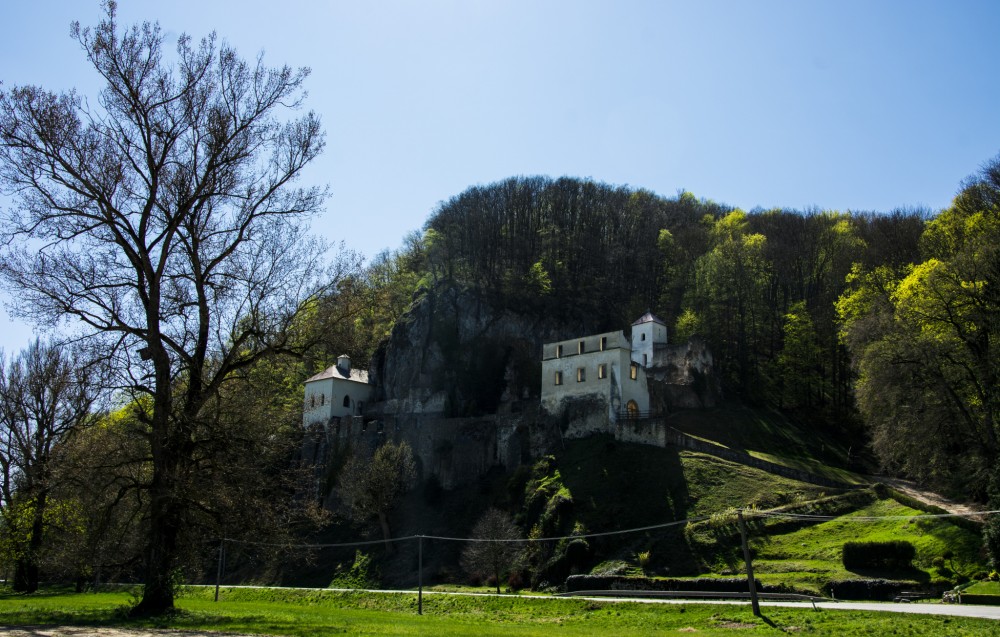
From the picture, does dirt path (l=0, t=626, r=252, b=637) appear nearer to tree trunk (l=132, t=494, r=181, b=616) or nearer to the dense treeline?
tree trunk (l=132, t=494, r=181, b=616)

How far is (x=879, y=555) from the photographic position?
29312mm

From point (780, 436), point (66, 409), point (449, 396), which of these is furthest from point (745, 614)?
point (449, 396)

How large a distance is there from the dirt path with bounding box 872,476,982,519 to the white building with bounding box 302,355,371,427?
38306mm

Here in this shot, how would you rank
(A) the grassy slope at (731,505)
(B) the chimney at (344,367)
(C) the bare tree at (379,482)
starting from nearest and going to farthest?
(A) the grassy slope at (731,505) < (C) the bare tree at (379,482) < (B) the chimney at (344,367)

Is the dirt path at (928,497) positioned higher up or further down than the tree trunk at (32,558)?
higher up

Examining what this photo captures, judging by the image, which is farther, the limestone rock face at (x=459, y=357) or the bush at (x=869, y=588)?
the limestone rock face at (x=459, y=357)

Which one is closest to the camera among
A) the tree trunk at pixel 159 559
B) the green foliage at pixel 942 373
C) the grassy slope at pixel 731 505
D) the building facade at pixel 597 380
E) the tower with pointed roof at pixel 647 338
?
the tree trunk at pixel 159 559

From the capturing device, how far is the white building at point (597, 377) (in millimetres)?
51938

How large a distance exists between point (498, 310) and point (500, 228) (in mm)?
16911

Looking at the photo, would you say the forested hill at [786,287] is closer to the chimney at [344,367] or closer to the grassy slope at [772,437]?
the grassy slope at [772,437]

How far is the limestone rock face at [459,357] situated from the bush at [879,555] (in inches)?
1253

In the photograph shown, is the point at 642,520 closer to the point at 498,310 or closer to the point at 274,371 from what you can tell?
the point at 274,371

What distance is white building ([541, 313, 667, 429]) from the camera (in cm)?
5194

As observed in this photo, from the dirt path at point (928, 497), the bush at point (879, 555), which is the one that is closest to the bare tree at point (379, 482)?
the bush at point (879, 555)
